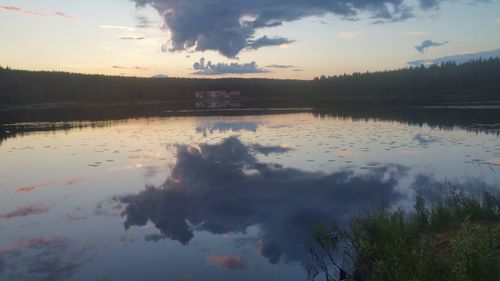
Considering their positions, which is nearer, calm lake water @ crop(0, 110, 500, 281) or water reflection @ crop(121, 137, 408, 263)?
calm lake water @ crop(0, 110, 500, 281)

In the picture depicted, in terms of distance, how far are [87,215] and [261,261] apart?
6.27 metres

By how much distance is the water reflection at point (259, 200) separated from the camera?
11773 mm

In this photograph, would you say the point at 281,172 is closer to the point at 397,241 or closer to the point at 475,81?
the point at 397,241

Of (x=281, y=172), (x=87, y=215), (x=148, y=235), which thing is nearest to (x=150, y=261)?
(x=148, y=235)

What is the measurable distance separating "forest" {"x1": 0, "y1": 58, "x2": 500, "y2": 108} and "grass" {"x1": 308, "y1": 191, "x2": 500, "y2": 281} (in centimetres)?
8955

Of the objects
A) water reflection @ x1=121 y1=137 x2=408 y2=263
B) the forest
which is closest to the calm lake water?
water reflection @ x1=121 y1=137 x2=408 y2=263

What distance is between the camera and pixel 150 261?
389 inches

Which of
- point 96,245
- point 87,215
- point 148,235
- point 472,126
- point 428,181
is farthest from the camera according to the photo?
point 472,126

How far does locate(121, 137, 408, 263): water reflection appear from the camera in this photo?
11.8 m

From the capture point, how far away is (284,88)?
175 meters

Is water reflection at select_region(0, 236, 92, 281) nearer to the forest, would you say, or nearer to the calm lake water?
the calm lake water

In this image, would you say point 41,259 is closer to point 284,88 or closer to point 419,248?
point 419,248

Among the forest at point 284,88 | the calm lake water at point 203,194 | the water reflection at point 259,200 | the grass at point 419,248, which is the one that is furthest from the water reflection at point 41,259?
the forest at point 284,88

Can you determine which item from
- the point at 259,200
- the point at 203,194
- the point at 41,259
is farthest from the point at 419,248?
the point at 203,194
